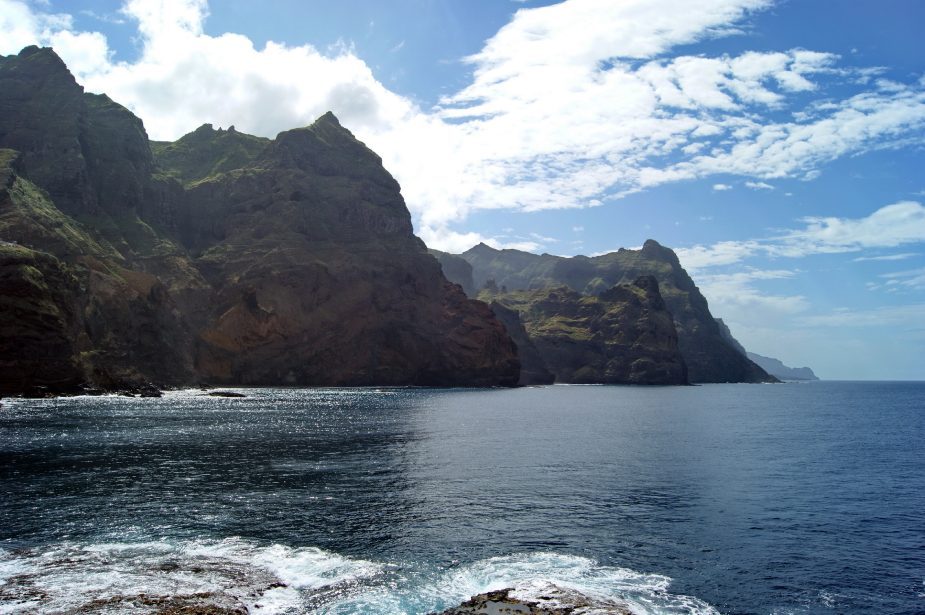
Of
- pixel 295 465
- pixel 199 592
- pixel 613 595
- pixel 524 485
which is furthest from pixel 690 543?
pixel 295 465

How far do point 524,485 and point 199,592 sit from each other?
3177cm

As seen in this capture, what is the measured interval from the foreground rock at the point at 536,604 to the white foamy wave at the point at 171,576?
7.00 meters

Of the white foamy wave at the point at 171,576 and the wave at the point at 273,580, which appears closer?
the white foamy wave at the point at 171,576

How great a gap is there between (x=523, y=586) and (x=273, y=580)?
1172 cm

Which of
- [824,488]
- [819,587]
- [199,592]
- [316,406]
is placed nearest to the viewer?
[199,592]

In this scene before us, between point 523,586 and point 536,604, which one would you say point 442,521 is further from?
point 536,604

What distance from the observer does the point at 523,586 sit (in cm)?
2936

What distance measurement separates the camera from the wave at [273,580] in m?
26.8

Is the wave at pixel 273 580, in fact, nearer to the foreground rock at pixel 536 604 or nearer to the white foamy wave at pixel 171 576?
the white foamy wave at pixel 171 576

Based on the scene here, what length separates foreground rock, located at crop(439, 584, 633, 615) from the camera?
25.8m

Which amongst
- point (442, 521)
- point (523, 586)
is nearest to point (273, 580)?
point (523, 586)

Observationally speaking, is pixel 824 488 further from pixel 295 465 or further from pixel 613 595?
pixel 295 465

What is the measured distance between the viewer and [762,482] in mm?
57031

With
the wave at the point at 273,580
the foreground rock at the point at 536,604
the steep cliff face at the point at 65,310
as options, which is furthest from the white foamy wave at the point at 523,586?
the steep cliff face at the point at 65,310
